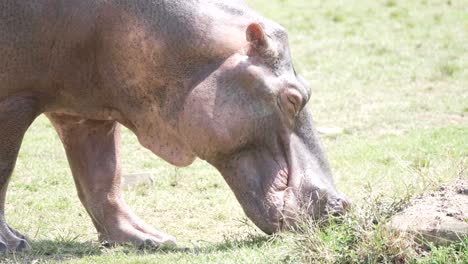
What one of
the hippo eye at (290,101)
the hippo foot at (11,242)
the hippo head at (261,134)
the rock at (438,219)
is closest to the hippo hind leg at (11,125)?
the hippo foot at (11,242)

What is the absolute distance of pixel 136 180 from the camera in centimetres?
816

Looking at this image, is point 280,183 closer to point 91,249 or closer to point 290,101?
point 290,101

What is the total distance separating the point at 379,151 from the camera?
8.90 meters

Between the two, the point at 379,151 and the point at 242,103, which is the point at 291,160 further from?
the point at 379,151

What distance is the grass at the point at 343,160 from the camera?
532cm

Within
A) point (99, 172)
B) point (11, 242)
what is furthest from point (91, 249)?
point (99, 172)

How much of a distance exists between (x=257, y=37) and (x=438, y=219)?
4.56 feet

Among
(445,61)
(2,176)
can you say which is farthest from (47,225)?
(445,61)

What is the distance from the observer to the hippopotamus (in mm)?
5664

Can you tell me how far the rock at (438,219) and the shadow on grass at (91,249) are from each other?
2.68 ft

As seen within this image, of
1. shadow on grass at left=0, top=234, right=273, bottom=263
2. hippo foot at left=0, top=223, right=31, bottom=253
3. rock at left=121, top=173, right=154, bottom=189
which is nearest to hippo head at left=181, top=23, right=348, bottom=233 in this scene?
shadow on grass at left=0, top=234, right=273, bottom=263

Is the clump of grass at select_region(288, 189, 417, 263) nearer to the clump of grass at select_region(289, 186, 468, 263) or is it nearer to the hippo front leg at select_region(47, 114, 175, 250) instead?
the clump of grass at select_region(289, 186, 468, 263)

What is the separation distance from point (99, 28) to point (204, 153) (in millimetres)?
891

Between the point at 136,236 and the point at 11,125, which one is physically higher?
the point at 11,125
